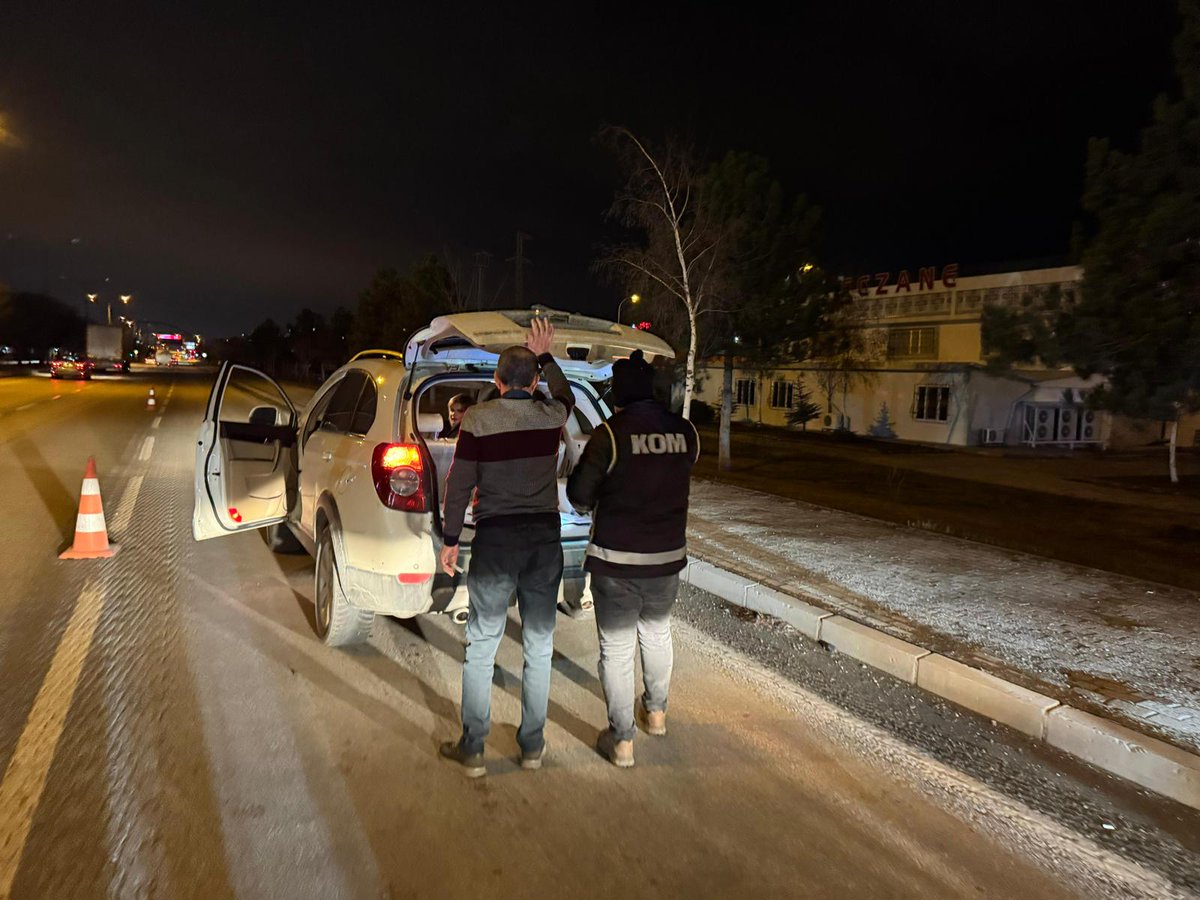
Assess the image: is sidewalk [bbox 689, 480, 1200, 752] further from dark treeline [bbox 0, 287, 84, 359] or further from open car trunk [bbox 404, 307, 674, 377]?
dark treeline [bbox 0, 287, 84, 359]

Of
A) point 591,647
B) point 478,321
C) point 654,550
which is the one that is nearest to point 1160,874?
point 654,550

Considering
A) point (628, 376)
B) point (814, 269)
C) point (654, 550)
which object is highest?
point (814, 269)

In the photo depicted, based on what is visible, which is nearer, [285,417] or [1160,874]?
[1160,874]

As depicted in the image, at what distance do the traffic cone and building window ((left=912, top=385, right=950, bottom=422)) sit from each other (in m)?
23.3

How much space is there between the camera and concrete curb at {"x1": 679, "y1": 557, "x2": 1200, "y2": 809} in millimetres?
3895

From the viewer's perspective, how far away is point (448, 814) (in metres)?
3.35

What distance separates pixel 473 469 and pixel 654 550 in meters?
0.92

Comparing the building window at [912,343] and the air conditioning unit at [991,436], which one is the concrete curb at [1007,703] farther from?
the building window at [912,343]

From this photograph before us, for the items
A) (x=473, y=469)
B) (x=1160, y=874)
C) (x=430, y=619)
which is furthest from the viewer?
(x=430, y=619)

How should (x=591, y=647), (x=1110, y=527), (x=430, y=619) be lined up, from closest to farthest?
(x=591, y=647), (x=430, y=619), (x=1110, y=527)

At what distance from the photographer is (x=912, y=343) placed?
2988 cm

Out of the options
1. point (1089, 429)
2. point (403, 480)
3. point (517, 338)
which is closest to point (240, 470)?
point (403, 480)

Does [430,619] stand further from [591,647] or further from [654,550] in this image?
[654,550]

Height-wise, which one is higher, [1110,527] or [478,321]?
[478,321]
